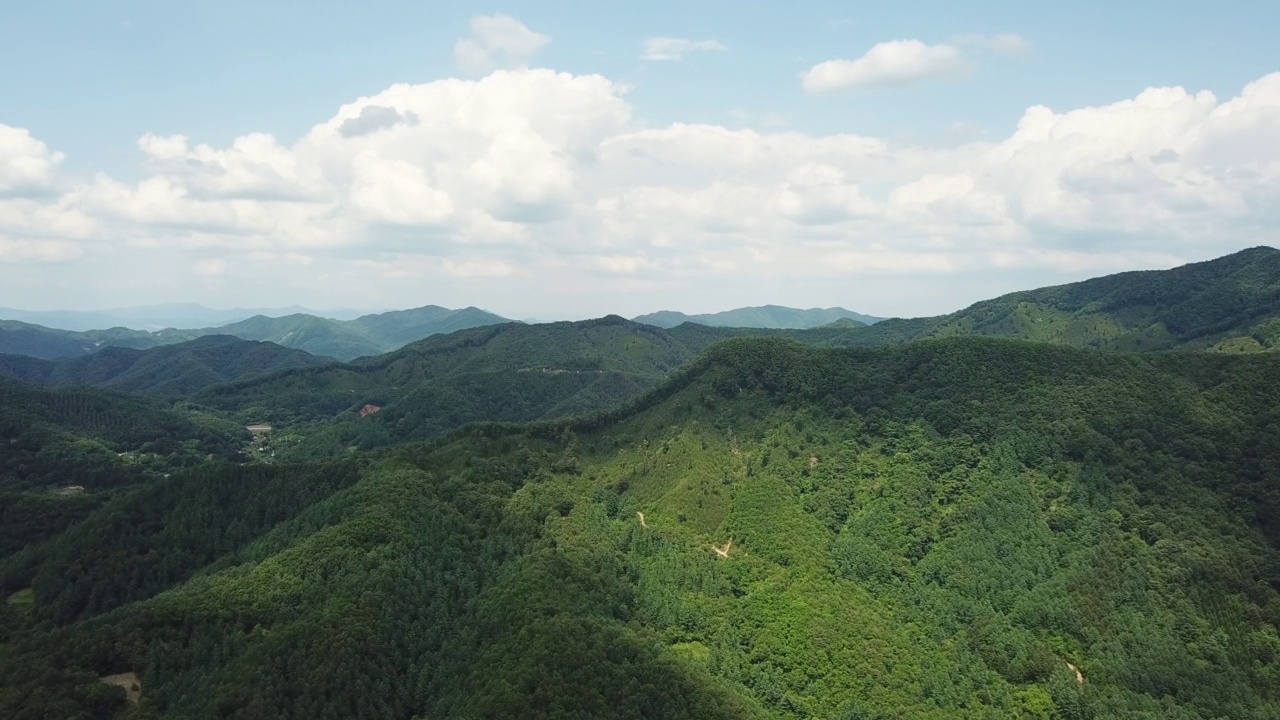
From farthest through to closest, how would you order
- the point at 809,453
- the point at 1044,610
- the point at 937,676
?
the point at 809,453 < the point at 1044,610 < the point at 937,676

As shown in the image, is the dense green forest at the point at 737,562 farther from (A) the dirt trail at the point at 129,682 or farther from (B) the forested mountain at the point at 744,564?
(A) the dirt trail at the point at 129,682

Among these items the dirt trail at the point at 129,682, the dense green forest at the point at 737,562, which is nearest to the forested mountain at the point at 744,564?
the dense green forest at the point at 737,562

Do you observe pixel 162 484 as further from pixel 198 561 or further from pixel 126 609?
pixel 126 609

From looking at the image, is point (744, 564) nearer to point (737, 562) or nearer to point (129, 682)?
point (737, 562)

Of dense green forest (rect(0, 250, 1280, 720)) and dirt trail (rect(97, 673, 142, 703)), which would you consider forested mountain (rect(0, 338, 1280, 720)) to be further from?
dirt trail (rect(97, 673, 142, 703))

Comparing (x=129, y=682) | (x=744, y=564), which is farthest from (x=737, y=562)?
(x=129, y=682)

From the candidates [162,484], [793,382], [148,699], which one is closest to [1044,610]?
[793,382]
